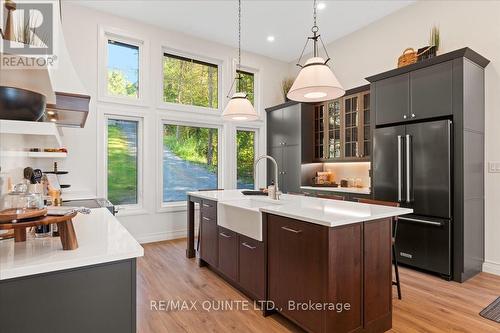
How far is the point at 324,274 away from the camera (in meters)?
1.81

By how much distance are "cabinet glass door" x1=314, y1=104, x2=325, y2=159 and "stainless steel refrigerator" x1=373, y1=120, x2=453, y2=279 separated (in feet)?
5.15

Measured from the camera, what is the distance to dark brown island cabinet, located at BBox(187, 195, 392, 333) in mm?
1819

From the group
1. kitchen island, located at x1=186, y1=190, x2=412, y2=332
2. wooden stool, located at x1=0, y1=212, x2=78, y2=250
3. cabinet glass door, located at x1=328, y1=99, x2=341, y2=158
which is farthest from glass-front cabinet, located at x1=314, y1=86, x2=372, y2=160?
wooden stool, located at x1=0, y1=212, x2=78, y2=250

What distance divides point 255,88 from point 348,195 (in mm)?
3071

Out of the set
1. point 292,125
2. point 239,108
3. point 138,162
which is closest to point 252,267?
point 239,108

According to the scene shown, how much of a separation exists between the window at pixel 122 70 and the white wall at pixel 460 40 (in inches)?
150

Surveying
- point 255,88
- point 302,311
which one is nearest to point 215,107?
point 255,88

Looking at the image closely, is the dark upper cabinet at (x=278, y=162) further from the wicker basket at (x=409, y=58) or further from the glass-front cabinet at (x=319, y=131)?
the wicker basket at (x=409, y=58)

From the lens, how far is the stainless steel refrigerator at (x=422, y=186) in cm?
314

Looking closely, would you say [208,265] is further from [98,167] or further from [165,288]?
[98,167]

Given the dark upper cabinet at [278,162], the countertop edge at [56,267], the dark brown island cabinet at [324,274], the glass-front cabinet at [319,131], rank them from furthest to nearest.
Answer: the dark upper cabinet at [278,162], the glass-front cabinet at [319,131], the dark brown island cabinet at [324,274], the countertop edge at [56,267]

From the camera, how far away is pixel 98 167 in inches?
170

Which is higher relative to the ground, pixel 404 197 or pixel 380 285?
pixel 404 197

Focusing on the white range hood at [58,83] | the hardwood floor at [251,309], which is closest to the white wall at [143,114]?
the white range hood at [58,83]
